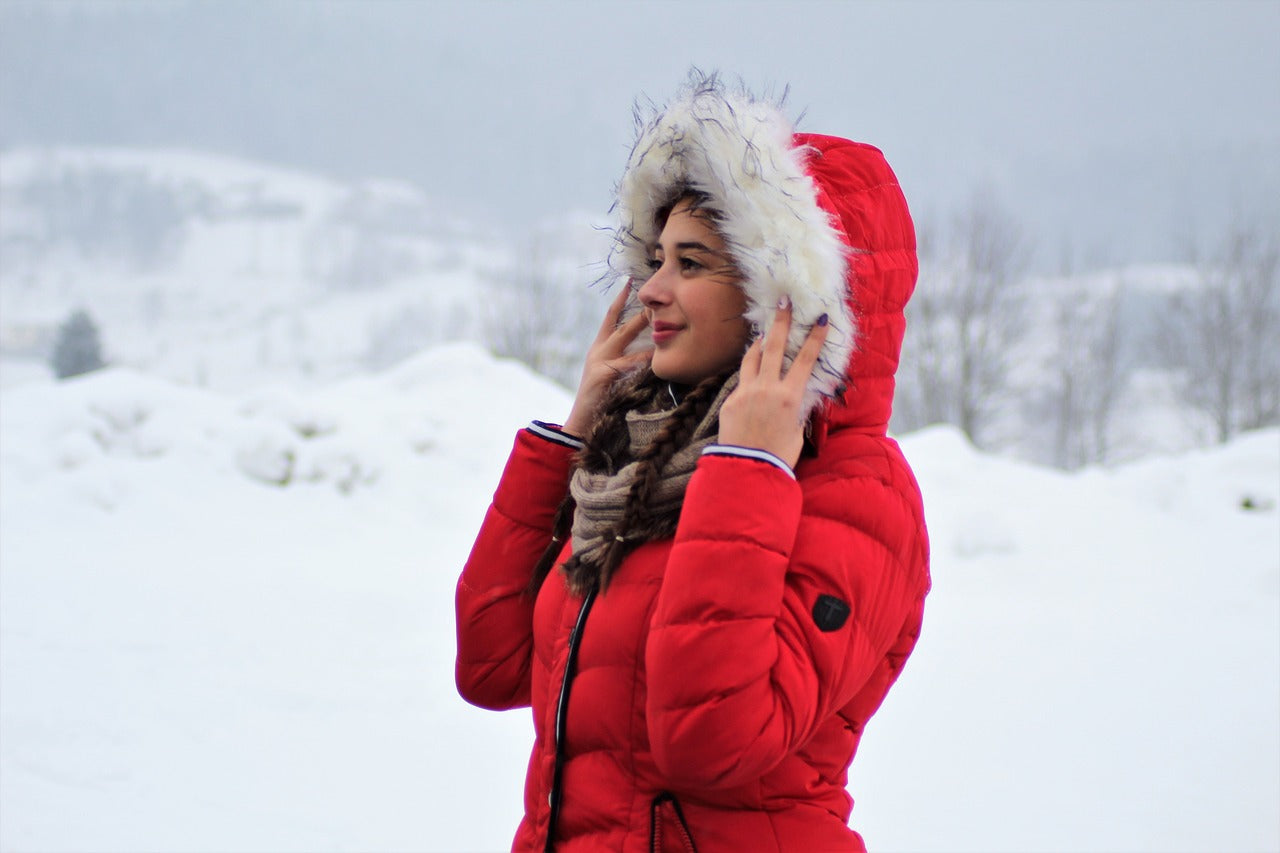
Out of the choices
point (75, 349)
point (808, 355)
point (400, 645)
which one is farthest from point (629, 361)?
point (75, 349)

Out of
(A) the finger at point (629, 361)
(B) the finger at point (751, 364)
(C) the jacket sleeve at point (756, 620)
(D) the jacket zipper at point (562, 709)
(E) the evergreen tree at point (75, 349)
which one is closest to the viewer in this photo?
(C) the jacket sleeve at point (756, 620)

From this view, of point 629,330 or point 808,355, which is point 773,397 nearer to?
point 808,355

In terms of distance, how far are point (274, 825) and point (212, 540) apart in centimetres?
332

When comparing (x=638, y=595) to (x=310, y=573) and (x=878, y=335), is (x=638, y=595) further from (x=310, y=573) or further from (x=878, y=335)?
(x=310, y=573)

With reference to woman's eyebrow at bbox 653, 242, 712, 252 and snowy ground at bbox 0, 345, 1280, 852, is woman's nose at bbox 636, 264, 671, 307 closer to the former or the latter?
woman's eyebrow at bbox 653, 242, 712, 252

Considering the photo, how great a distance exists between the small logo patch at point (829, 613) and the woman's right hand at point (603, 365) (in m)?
0.53

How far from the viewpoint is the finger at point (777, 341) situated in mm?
1176

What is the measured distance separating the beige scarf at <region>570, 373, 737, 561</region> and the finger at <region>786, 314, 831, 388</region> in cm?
11

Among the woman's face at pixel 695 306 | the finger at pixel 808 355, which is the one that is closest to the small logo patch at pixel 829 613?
the finger at pixel 808 355

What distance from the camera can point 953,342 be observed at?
27609mm

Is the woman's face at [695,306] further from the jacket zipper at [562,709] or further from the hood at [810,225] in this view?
the jacket zipper at [562,709]

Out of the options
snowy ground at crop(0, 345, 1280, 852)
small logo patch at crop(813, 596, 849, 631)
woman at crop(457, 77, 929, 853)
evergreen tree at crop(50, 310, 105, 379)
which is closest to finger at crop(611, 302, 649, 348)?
woman at crop(457, 77, 929, 853)

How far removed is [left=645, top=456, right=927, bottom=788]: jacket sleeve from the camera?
3.54 ft

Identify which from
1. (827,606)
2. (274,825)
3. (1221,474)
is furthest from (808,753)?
(1221,474)
